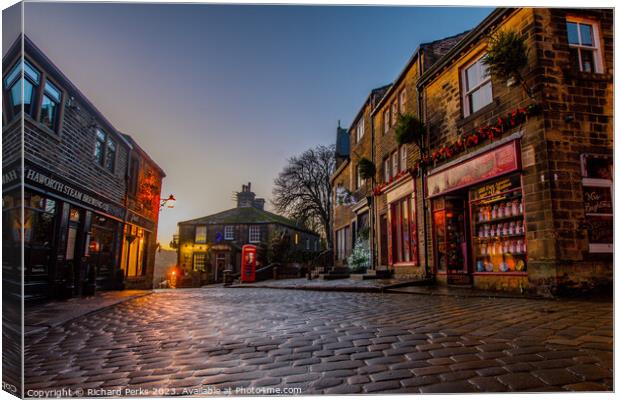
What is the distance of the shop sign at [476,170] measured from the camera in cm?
689

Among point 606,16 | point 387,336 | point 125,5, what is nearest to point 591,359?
point 387,336

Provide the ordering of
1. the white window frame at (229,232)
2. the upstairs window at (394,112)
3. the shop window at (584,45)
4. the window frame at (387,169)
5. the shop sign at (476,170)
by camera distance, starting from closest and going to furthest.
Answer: the shop window at (584,45) < the shop sign at (476,170) < the upstairs window at (394,112) < the window frame at (387,169) < the white window frame at (229,232)

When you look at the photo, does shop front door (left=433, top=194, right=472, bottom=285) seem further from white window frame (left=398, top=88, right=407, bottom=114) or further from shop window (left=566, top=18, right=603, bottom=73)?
shop window (left=566, top=18, right=603, bottom=73)

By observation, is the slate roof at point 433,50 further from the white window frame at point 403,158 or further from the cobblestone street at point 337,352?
the cobblestone street at point 337,352

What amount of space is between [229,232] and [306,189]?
17852 millimetres

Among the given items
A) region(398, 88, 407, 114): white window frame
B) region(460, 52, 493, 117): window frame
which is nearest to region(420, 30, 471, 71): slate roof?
region(398, 88, 407, 114): white window frame

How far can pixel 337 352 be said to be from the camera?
8.81 feet

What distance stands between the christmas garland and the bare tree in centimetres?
253

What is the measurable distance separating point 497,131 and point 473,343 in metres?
5.43

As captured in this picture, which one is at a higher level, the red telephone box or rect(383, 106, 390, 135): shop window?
rect(383, 106, 390, 135): shop window

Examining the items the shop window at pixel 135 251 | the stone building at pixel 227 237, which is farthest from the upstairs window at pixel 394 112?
the stone building at pixel 227 237

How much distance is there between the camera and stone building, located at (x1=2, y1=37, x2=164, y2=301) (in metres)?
1.96

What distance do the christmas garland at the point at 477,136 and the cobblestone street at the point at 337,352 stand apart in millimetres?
3304

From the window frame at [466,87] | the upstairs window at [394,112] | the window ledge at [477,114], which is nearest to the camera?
the window ledge at [477,114]
